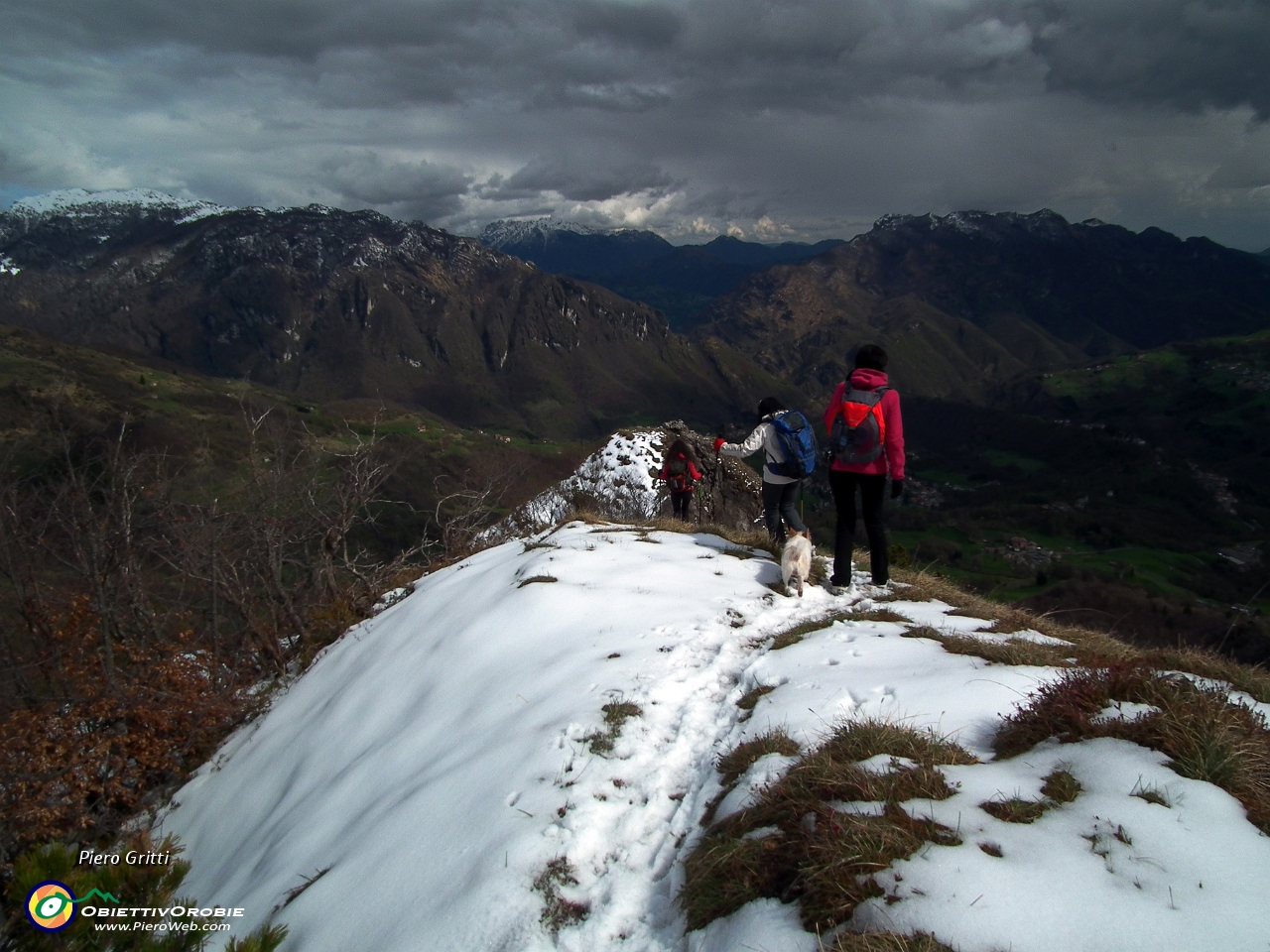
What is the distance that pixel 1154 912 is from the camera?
110 inches

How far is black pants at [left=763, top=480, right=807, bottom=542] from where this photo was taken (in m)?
10.2

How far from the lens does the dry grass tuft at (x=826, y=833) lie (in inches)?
129

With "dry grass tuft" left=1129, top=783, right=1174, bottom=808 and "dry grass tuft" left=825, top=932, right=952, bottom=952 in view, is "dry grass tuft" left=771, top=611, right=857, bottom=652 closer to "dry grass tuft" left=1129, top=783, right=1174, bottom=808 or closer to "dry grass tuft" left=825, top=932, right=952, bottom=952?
"dry grass tuft" left=1129, top=783, right=1174, bottom=808

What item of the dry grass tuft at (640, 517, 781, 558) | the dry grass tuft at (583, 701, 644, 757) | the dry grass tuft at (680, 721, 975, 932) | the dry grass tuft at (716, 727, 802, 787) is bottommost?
the dry grass tuft at (640, 517, 781, 558)

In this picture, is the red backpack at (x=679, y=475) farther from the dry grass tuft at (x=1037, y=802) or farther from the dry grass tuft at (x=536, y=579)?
the dry grass tuft at (x=1037, y=802)

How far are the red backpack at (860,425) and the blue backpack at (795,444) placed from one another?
1368 millimetres

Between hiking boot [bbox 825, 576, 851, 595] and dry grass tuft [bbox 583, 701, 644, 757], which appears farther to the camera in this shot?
hiking boot [bbox 825, 576, 851, 595]

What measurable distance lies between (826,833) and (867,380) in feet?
20.0

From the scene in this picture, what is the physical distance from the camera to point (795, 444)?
9.88 metres

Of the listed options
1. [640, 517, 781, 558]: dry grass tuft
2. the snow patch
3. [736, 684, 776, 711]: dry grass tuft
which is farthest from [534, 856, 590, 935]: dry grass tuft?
the snow patch

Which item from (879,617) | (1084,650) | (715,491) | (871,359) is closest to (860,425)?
(871,359)

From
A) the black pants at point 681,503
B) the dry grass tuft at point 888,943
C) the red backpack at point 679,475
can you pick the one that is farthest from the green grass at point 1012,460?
the dry grass tuft at point 888,943

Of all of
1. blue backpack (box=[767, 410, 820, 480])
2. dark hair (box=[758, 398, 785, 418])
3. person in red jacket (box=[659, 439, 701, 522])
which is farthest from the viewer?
person in red jacket (box=[659, 439, 701, 522])

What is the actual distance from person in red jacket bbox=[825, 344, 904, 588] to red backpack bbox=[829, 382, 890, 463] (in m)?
0.03
